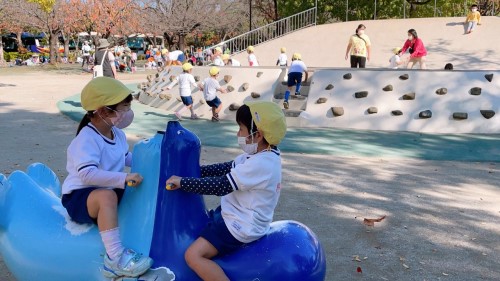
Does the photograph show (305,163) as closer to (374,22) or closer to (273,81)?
(273,81)

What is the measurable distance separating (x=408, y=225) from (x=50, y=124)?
7.91 metres

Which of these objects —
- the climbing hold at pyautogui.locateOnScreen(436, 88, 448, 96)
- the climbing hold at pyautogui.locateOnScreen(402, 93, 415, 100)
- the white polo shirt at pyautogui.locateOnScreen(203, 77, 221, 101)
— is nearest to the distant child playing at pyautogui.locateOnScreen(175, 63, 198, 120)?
the white polo shirt at pyautogui.locateOnScreen(203, 77, 221, 101)

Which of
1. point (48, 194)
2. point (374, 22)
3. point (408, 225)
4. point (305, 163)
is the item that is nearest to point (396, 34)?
point (374, 22)

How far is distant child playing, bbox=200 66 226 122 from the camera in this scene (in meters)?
11.1

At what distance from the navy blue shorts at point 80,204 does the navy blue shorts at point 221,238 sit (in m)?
0.55

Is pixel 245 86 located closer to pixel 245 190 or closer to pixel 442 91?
pixel 442 91

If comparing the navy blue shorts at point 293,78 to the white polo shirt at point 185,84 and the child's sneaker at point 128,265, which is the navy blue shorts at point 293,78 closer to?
the white polo shirt at point 185,84

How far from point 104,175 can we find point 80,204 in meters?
0.21

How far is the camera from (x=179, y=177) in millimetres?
2584

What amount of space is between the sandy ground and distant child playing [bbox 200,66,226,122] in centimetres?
296

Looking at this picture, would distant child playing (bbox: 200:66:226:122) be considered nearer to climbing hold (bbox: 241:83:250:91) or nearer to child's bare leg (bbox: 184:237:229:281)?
climbing hold (bbox: 241:83:250:91)

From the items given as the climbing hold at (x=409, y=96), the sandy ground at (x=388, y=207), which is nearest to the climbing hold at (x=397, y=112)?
the climbing hold at (x=409, y=96)

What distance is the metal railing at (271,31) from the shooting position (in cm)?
2170

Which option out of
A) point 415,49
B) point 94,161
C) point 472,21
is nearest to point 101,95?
point 94,161
